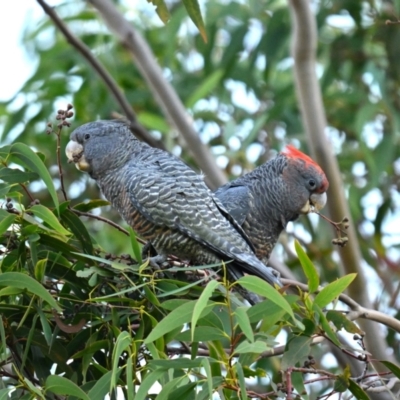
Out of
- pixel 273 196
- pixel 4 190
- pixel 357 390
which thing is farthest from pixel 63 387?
pixel 273 196

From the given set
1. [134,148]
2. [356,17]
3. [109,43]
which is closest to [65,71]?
[109,43]

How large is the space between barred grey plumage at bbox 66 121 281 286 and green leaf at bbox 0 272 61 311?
2.05 feet

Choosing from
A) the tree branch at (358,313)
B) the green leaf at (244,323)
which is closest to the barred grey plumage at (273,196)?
the tree branch at (358,313)

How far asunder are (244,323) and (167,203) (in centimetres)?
80

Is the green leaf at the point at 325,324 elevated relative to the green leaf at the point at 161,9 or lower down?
lower down

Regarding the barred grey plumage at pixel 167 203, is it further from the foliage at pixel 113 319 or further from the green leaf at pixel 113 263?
the green leaf at pixel 113 263

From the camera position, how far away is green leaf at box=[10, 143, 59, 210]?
186cm

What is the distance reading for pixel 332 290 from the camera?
170 cm

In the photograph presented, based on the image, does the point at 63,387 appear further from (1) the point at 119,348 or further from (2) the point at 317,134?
(2) the point at 317,134

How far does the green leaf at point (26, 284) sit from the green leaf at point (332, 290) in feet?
1.69

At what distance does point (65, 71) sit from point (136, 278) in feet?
8.15

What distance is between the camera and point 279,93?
13.4 ft

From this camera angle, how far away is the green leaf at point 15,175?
6.13 feet

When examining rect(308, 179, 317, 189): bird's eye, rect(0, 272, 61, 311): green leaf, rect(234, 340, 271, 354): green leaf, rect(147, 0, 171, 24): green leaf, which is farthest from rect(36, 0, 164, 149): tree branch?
rect(234, 340, 271, 354): green leaf
